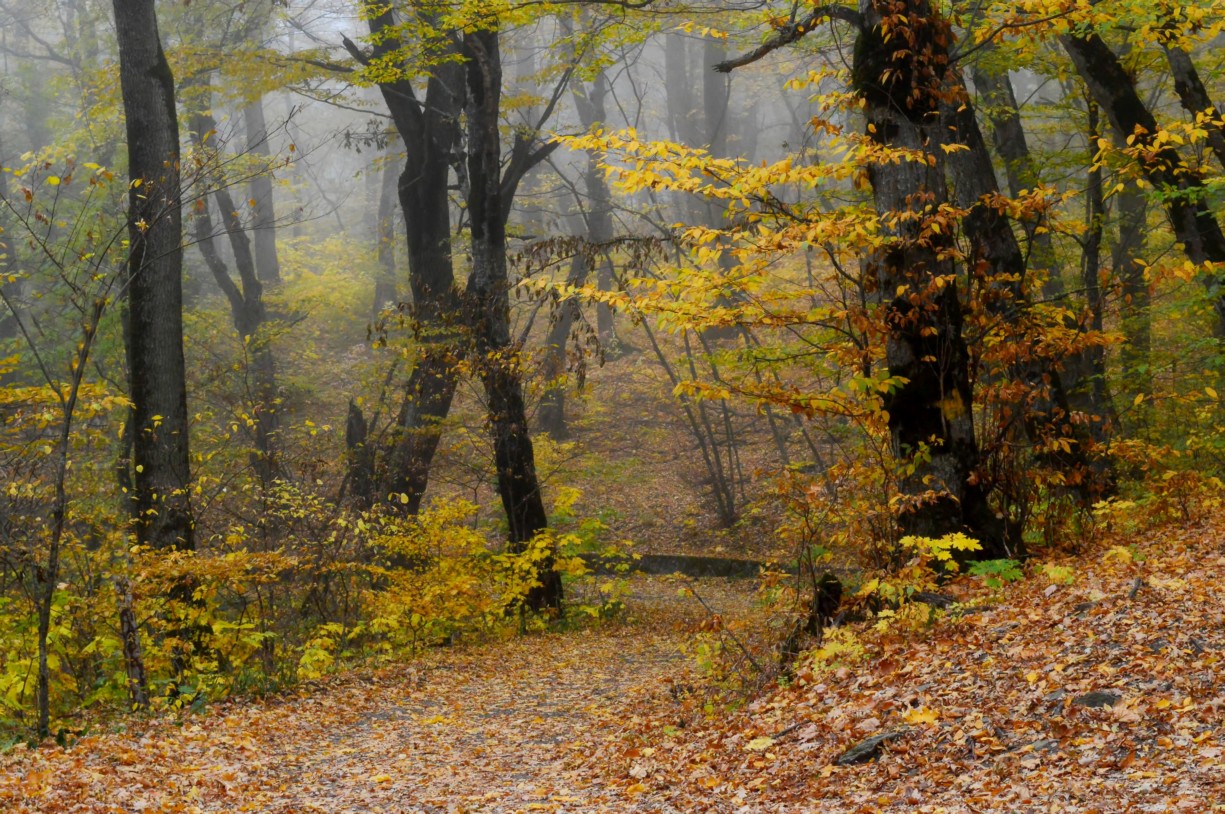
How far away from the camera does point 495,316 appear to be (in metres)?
11.5

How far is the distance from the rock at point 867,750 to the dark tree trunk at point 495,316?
23.1ft

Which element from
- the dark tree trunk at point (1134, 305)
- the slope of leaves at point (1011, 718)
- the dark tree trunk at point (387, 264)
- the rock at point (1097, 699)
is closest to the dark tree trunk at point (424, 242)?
the slope of leaves at point (1011, 718)

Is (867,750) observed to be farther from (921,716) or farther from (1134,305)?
(1134,305)

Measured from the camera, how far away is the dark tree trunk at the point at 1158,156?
852cm

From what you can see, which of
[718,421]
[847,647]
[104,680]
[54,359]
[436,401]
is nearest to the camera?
[847,647]

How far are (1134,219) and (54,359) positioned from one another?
684 inches

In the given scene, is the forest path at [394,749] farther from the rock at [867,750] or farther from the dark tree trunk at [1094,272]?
the dark tree trunk at [1094,272]

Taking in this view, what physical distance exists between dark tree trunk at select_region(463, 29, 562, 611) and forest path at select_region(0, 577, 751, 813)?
236cm

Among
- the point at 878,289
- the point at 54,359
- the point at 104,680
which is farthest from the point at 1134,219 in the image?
the point at 54,359

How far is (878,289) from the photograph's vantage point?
22.3ft

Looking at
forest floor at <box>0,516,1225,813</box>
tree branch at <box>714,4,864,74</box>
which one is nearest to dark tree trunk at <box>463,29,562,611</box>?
forest floor at <box>0,516,1225,813</box>

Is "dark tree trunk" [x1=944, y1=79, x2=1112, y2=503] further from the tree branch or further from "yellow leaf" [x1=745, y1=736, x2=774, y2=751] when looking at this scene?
"yellow leaf" [x1=745, y1=736, x2=774, y2=751]

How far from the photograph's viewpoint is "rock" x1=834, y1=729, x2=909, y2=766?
172 inches

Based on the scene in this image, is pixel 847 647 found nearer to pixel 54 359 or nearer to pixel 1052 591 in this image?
pixel 1052 591
